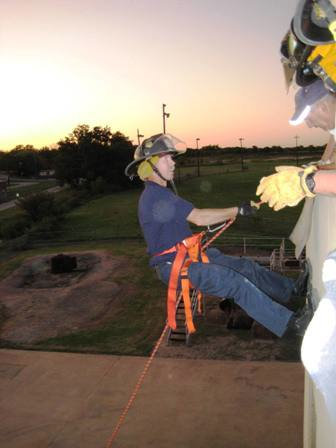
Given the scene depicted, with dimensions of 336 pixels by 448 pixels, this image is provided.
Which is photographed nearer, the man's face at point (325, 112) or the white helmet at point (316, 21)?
the white helmet at point (316, 21)

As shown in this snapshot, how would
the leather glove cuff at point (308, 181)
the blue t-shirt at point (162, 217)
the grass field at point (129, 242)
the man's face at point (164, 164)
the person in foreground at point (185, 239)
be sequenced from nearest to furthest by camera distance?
the leather glove cuff at point (308, 181)
the person in foreground at point (185, 239)
the blue t-shirt at point (162, 217)
the man's face at point (164, 164)
the grass field at point (129, 242)

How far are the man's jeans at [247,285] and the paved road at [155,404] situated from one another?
165 inches

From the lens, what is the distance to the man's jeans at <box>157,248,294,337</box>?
3898 millimetres

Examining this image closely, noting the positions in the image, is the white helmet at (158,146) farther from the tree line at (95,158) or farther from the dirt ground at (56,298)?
the tree line at (95,158)

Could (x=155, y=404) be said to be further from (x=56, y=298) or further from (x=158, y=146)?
(x=56, y=298)

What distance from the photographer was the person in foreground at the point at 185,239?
13.9 ft

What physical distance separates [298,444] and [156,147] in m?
5.94

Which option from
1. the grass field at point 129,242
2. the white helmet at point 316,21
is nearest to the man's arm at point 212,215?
the white helmet at point 316,21

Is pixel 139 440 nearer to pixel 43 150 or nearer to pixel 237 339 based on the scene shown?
pixel 237 339

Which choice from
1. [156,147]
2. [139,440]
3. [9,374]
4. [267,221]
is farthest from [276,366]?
[267,221]

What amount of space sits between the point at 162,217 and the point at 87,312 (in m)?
11.4

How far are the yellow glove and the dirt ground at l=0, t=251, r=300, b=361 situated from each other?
22.1 ft

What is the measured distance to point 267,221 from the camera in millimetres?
32094

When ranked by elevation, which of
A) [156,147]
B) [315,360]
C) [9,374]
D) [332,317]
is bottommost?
[9,374]
